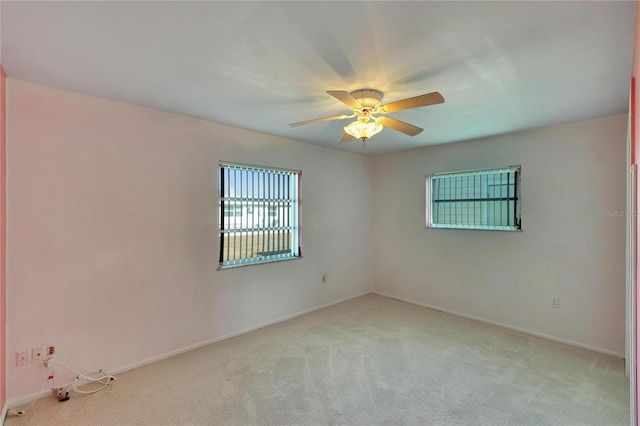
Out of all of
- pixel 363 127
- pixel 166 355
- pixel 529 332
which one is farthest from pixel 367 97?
pixel 529 332

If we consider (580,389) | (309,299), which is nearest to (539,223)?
(580,389)

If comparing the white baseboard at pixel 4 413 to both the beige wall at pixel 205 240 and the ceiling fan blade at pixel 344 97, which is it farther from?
the ceiling fan blade at pixel 344 97

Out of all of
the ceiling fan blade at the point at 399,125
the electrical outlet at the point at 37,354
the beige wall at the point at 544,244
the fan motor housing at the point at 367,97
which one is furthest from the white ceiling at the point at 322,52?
the electrical outlet at the point at 37,354

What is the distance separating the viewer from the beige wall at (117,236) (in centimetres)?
223

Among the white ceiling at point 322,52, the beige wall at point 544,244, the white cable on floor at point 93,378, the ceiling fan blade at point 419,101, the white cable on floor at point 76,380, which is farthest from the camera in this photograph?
the beige wall at point 544,244

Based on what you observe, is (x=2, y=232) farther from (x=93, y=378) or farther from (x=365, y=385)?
(x=365, y=385)

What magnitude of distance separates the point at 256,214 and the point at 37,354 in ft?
7.30

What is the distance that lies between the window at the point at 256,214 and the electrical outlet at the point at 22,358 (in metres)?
1.59

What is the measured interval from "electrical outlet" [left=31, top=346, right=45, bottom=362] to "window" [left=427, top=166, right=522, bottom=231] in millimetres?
4400

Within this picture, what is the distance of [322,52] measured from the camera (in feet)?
5.81

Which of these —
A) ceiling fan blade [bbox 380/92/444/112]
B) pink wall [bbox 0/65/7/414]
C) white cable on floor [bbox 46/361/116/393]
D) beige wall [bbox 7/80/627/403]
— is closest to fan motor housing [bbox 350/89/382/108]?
ceiling fan blade [bbox 380/92/444/112]

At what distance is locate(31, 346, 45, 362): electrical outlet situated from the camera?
88.7 inches

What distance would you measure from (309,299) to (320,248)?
73 centimetres

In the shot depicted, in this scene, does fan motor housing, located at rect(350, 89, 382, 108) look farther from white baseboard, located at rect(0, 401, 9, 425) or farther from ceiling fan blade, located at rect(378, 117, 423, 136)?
white baseboard, located at rect(0, 401, 9, 425)
